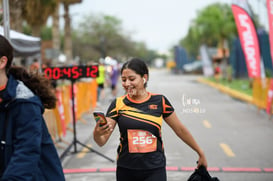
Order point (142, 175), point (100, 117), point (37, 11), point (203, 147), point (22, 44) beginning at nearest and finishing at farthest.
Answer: point (100, 117) → point (142, 175) → point (203, 147) → point (22, 44) → point (37, 11)

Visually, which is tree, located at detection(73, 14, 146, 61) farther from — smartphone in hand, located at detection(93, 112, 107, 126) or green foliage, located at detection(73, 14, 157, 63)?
smartphone in hand, located at detection(93, 112, 107, 126)

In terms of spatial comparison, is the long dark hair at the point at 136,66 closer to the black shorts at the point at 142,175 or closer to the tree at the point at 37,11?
the black shorts at the point at 142,175

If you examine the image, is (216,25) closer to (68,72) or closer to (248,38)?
(248,38)

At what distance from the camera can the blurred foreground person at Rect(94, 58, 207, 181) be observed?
10.1 feet

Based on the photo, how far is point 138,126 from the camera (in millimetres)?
3078

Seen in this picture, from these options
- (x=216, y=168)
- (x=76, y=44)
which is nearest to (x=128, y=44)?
A: (x=76, y=44)

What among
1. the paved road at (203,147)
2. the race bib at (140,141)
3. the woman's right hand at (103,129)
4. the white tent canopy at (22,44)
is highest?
the white tent canopy at (22,44)

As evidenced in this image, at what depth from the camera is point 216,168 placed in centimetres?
617

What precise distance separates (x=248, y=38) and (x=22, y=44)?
794 centimetres

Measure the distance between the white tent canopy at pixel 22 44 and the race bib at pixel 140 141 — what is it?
500 centimetres

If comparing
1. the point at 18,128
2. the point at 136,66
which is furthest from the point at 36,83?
the point at 136,66

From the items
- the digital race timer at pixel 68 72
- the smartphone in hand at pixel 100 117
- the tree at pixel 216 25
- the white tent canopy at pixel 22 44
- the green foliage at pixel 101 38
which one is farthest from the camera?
the green foliage at pixel 101 38

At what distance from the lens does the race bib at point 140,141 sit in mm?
3076

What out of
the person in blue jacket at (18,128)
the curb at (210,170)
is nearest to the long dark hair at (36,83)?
the person in blue jacket at (18,128)
